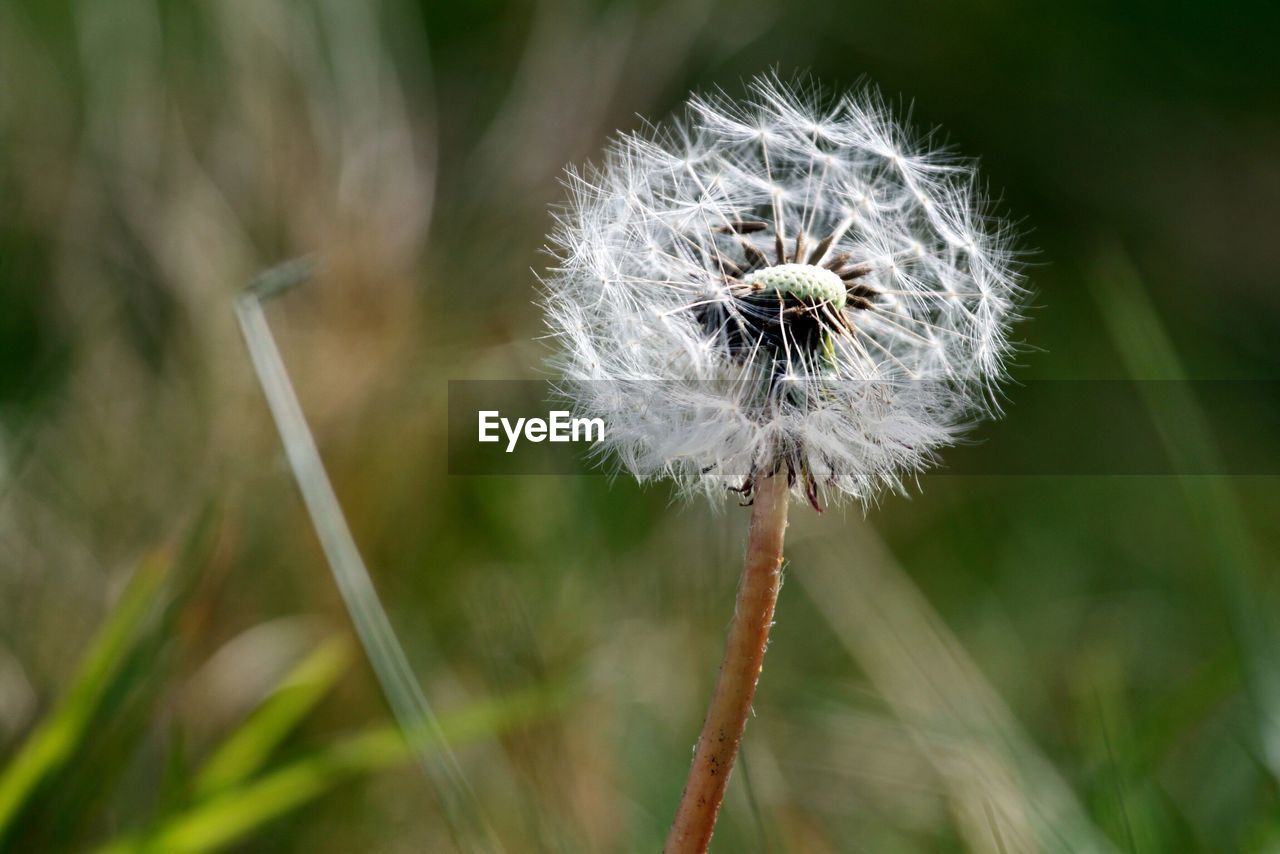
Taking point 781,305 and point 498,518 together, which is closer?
point 781,305

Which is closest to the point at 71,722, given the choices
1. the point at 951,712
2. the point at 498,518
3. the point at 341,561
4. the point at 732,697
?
the point at 341,561

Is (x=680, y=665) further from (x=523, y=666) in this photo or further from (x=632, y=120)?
(x=632, y=120)

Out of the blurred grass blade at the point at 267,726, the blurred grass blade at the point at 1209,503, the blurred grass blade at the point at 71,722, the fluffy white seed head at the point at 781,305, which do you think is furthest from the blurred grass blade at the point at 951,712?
the blurred grass blade at the point at 71,722

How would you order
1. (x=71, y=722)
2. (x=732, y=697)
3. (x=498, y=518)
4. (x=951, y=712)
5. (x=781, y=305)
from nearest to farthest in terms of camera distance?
1. (x=732, y=697)
2. (x=781, y=305)
3. (x=71, y=722)
4. (x=951, y=712)
5. (x=498, y=518)

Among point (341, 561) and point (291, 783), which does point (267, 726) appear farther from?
point (341, 561)

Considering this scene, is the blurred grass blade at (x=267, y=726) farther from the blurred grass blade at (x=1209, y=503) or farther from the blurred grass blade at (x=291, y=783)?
the blurred grass blade at (x=1209, y=503)

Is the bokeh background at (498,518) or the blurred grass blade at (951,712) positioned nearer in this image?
the blurred grass blade at (951,712)

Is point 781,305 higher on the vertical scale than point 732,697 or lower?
higher

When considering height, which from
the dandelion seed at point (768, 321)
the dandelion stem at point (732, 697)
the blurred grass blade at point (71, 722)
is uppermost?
the dandelion seed at point (768, 321)

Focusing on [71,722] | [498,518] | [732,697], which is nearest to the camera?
[732,697]
